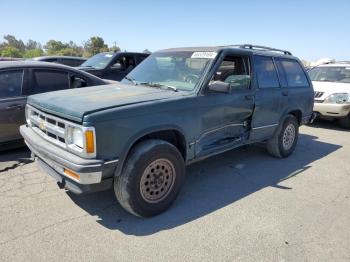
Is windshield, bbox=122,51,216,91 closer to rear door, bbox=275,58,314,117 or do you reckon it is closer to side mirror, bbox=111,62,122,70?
rear door, bbox=275,58,314,117

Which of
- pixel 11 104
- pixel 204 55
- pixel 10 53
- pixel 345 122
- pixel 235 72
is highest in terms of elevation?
pixel 204 55

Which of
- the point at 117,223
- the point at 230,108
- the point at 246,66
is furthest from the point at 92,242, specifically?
the point at 246,66

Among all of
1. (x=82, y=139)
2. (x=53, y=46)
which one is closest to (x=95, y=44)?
(x=53, y=46)

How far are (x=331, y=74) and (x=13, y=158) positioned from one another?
352 inches

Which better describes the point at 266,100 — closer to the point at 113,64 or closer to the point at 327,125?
the point at 327,125

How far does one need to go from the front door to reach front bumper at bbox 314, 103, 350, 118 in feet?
15.7

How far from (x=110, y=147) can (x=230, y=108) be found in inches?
79.3

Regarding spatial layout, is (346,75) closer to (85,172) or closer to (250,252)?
(250,252)

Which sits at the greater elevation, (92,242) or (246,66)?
(246,66)

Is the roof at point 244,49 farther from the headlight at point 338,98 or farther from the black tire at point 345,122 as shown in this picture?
the black tire at point 345,122

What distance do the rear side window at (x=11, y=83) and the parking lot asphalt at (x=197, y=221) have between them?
1.06 meters

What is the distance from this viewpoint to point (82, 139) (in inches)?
119

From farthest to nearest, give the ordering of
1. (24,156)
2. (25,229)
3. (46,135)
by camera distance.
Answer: (24,156), (46,135), (25,229)

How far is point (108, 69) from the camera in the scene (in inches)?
390
